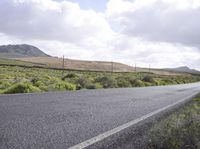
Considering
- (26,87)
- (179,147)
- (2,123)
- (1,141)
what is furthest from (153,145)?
(26,87)

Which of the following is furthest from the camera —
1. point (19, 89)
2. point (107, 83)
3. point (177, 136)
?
point (107, 83)

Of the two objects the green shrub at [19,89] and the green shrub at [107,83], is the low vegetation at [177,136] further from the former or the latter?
the green shrub at [107,83]

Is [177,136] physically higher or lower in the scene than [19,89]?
higher

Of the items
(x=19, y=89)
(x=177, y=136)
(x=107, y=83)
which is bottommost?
(x=107, y=83)

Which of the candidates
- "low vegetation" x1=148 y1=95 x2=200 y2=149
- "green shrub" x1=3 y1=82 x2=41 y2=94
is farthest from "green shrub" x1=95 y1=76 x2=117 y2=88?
"low vegetation" x1=148 y1=95 x2=200 y2=149

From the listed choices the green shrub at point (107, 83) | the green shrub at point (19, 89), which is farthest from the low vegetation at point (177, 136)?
the green shrub at point (107, 83)

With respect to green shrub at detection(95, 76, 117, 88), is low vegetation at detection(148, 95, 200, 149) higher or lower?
higher

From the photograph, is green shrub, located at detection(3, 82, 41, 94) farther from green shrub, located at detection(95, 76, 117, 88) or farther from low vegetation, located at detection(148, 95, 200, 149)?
low vegetation, located at detection(148, 95, 200, 149)

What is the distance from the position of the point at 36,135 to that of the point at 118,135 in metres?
1.45

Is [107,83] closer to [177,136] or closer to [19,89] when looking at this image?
[19,89]

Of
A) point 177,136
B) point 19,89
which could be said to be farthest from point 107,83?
point 177,136

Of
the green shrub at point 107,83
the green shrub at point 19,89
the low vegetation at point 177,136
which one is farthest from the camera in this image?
the green shrub at point 107,83

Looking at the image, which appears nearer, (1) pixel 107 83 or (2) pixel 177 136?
(2) pixel 177 136

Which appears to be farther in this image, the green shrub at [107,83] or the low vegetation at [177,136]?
the green shrub at [107,83]
